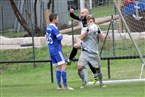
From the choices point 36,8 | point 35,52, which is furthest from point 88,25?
point 36,8

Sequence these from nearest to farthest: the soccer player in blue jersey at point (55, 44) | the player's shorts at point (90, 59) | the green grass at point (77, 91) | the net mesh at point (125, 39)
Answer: the green grass at point (77, 91)
the soccer player in blue jersey at point (55, 44)
the player's shorts at point (90, 59)
the net mesh at point (125, 39)

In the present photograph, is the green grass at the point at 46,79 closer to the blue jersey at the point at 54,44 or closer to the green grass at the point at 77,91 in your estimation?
the green grass at the point at 77,91

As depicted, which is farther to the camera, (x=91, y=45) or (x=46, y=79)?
(x=46, y=79)

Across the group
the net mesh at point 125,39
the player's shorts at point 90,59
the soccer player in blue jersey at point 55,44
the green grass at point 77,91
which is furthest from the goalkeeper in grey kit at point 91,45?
the net mesh at point 125,39

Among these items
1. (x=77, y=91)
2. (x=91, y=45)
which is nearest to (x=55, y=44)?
(x=91, y=45)

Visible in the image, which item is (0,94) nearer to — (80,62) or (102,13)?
(80,62)

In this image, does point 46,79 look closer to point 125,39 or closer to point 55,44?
point 125,39

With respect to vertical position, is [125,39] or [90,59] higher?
[90,59]

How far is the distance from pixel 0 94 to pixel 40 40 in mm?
11091

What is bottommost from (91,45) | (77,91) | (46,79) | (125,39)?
(46,79)

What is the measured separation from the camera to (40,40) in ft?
82.5

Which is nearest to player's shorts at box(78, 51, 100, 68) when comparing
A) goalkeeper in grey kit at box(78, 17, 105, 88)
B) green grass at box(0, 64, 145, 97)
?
goalkeeper in grey kit at box(78, 17, 105, 88)

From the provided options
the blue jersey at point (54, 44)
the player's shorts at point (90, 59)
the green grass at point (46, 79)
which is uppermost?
the blue jersey at point (54, 44)

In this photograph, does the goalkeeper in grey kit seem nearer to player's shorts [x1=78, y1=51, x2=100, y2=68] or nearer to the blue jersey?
player's shorts [x1=78, y1=51, x2=100, y2=68]
